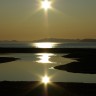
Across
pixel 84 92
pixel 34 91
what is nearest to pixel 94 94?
pixel 84 92

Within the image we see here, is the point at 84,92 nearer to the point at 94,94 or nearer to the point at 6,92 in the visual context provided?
the point at 94,94

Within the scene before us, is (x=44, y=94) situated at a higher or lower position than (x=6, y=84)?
lower

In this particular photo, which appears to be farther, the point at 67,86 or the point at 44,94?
the point at 67,86

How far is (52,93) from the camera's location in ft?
73.4

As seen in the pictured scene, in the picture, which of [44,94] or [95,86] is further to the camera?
[95,86]

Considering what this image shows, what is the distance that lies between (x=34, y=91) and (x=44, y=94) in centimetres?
178

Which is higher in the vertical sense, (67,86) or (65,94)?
(67,86)

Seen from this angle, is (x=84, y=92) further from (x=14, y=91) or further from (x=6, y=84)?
(x=6, y=84)

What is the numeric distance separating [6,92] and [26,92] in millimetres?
1510

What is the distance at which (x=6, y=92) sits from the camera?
23234mm

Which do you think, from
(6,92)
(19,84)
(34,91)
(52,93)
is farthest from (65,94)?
(19,84)

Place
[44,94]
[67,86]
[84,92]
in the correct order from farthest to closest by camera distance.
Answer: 1. [67,86]
2. [84,92]
3. [44,94]

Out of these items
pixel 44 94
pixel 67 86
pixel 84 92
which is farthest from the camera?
pixel 67 86

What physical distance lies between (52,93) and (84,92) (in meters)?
2.52
